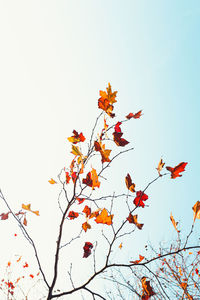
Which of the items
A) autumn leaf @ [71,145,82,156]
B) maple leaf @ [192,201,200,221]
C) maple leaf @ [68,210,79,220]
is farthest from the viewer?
maple leaf @ [68,210,79,220]

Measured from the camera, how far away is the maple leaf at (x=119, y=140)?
4.71 ft

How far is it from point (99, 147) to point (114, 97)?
388 millimetres

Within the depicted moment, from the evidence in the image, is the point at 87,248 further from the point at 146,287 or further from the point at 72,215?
the point at 146,287

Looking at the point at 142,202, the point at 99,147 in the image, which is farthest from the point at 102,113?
the point at 142,202

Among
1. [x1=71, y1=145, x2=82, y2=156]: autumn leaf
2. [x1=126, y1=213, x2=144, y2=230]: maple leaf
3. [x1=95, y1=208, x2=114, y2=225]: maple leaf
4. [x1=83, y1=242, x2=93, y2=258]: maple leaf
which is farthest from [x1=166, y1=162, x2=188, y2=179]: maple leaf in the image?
→ [x1=83, y1=242, x2=93, y2=258]: maple leaf

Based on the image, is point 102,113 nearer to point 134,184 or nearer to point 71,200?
point 134,184

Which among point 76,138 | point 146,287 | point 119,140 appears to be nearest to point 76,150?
point 76,138

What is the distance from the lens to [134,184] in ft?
4.79

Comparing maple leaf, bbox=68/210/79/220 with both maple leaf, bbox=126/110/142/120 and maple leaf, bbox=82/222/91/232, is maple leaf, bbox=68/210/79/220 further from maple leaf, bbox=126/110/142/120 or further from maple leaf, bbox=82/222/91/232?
maple leaf, bbox=126/110/142/120

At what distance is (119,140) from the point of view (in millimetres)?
1448

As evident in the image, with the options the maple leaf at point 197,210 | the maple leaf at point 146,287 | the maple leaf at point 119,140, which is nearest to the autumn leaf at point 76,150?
the maple leaf at point 119,140

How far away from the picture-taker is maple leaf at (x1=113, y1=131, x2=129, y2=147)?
1.43 meters

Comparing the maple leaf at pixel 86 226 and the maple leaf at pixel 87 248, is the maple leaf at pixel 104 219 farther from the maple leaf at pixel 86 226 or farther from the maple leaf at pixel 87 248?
the maple leaf at pixel 87 248

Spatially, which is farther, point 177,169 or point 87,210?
point 87,210
